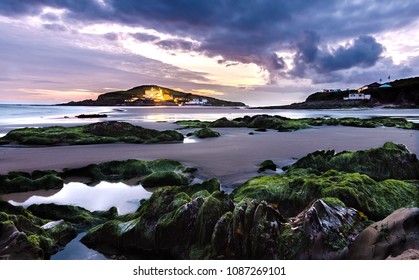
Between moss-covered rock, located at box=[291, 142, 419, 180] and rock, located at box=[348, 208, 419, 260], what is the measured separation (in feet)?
12.1

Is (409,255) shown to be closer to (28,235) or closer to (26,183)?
(28,235)

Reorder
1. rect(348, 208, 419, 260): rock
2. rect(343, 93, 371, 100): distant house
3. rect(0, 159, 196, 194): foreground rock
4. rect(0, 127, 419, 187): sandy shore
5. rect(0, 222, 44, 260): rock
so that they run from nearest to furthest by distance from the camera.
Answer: rect(348, 208, 419, 260): rock → rect(0, 222, 44, 260): rock → rect(0, 159, 196, 194): foreground rock → rect(0, 127, 419, 187): sandy shore → rect(343, 93, 371, 100): distant house

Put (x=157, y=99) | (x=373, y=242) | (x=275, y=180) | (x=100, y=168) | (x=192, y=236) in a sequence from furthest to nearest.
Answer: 1. (x=157, y=99)
2. (x=100, y=168)
3. (x=275, y=180)
4. (x=192, y=236)
5. (x=373, y=242)

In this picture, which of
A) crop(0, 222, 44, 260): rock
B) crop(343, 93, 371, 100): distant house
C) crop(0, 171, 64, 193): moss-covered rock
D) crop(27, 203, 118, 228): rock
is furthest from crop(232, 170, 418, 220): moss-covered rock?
crop(343, 93, 371, 100): distant house

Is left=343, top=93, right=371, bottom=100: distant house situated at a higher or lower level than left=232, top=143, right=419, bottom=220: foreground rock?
higher

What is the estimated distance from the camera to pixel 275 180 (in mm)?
5469

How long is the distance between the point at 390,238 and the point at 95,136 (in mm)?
12332

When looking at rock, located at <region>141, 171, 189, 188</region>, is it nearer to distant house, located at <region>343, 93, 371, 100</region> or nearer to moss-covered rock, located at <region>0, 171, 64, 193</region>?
moss-covered rock, located at <region>0, 171, 64, 193</region>

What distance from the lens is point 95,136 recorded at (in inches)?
527

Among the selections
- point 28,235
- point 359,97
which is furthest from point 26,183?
point 359,97

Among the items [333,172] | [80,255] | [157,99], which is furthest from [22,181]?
[157,99]

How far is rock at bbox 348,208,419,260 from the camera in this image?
2.88 meters
